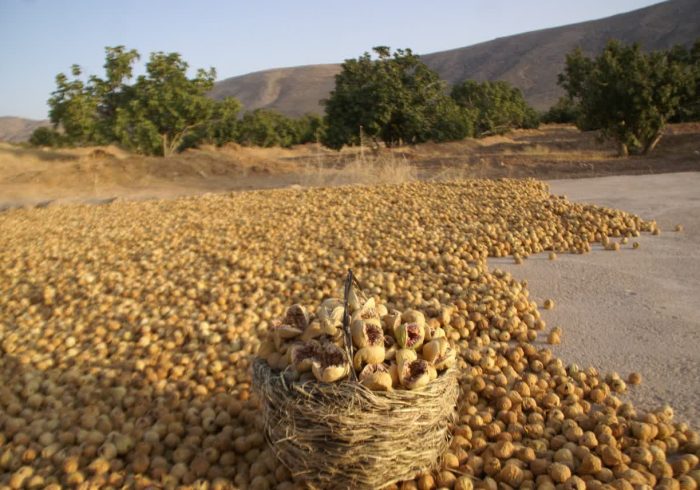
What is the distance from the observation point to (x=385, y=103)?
575 inches

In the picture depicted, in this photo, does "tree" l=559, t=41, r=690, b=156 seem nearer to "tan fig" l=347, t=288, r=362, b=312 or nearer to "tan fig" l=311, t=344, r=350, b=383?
"tan fig" l=347, t=288, r=362, b=312

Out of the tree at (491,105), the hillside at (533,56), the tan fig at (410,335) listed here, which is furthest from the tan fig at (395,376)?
the hillside at (533,56)

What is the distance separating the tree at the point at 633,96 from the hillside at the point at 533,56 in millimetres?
35603

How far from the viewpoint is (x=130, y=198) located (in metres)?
9.13

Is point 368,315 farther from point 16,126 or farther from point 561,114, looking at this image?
point 16,126

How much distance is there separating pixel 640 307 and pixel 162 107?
1306 cm

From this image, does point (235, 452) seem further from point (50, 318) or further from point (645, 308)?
point (645, 308)

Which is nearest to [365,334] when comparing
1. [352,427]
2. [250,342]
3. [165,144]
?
[352,427]

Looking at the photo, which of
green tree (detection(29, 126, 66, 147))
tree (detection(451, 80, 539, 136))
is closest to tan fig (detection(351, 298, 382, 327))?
green tree (detection(29, 126, 66, 147))

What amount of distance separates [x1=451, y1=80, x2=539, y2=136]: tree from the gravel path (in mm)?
21170

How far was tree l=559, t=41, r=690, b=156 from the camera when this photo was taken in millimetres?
12547

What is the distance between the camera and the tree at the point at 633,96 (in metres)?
12.5

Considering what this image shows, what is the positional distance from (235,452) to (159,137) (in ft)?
44.2

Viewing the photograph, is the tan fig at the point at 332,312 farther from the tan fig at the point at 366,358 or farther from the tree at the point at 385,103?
the tree at the point at 385,103
